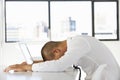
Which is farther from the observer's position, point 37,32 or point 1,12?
point 37,32

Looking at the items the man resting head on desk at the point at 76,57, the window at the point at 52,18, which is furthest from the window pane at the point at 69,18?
the man resting head on desk at the point at 76,57

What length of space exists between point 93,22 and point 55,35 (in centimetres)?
101

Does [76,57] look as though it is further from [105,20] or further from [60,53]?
[105,20]

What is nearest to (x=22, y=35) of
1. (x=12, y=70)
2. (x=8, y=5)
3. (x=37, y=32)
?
(x=37, y=32)

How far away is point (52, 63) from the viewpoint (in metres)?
1.72

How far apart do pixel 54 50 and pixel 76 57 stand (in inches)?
7.2

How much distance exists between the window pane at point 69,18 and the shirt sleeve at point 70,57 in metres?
4.71

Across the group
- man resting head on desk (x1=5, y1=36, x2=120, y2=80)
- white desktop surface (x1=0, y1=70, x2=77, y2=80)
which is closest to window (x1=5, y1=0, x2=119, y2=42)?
man resting head on desk (x1=5, y1=36, x2=120, y2=80)

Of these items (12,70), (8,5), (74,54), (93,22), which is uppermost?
(8,5)

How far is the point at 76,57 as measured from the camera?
5.57 ft

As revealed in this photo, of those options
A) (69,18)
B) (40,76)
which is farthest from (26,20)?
(40,76)

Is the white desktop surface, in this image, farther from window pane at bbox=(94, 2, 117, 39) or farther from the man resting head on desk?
window pane at bbox=(94, 2, 117, 39)

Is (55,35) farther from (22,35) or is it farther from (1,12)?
(1,12)

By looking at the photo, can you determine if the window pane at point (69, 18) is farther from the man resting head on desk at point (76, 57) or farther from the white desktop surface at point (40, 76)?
the white desktop surface at point (40, 76)
